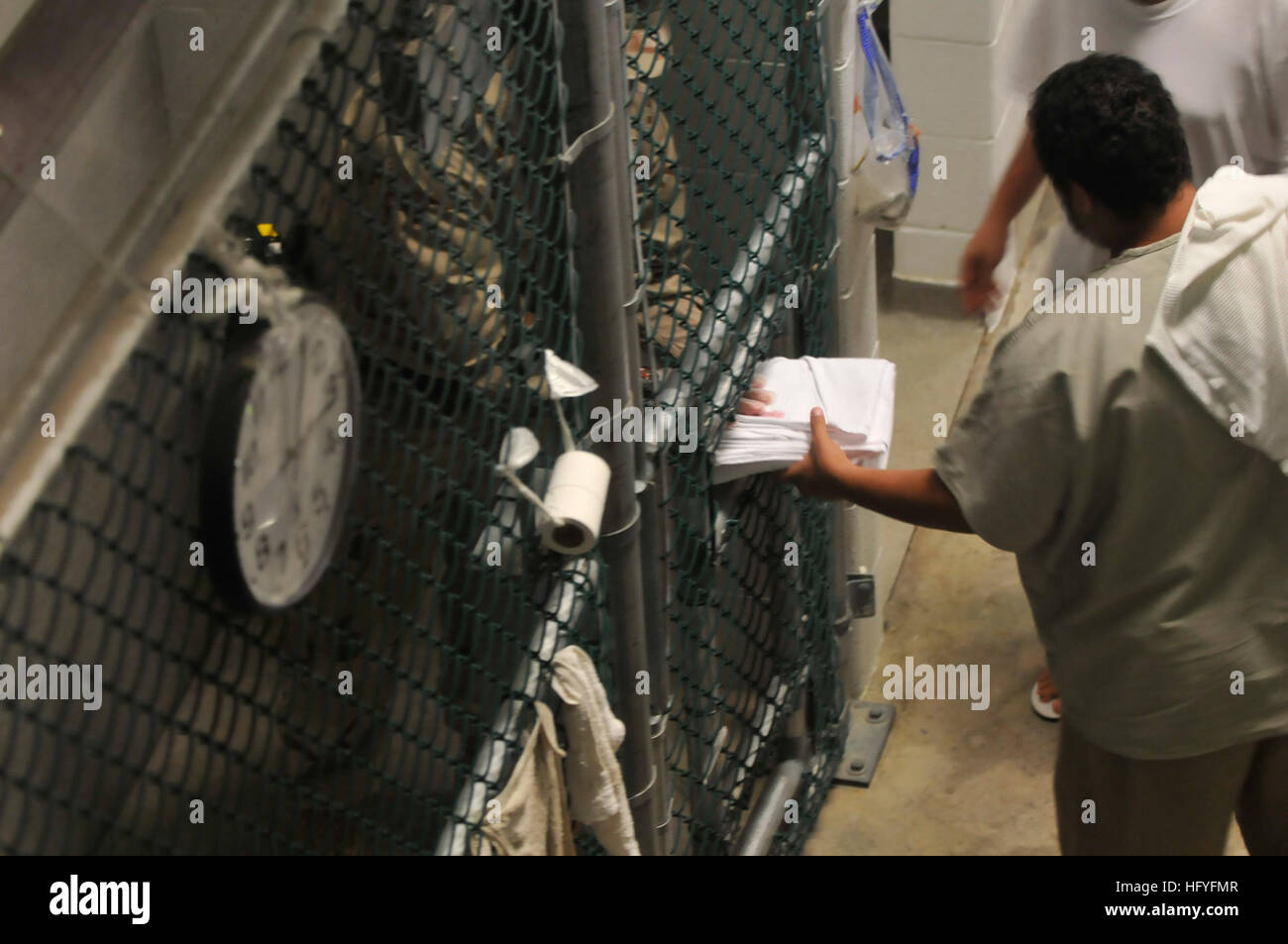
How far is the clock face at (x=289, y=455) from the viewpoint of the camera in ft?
4.65

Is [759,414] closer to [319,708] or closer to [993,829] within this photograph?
[319,708]

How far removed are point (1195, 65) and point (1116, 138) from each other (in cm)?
83

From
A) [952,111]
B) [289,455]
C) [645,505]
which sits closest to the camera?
[289,455]

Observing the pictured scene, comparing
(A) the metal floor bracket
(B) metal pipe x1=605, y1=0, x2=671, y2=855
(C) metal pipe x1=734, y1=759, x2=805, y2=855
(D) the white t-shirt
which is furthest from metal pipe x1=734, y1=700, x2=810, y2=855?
(D) the white t-shirt

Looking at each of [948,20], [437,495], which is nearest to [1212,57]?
[437,495]

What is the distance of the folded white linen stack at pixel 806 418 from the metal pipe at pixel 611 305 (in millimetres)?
403

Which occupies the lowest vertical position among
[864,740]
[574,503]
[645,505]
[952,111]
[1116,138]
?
[864,740]

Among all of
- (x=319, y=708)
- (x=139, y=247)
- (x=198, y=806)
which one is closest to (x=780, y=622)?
(x=319, y=708)

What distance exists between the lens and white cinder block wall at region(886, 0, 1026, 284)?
4645 mm

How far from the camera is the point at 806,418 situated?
8.94 ft

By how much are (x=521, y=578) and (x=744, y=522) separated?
889mm

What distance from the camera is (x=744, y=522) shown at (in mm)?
2965

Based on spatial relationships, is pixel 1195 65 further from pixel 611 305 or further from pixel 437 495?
pixel 437 495

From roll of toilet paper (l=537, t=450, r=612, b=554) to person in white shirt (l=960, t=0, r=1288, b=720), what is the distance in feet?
3.79
